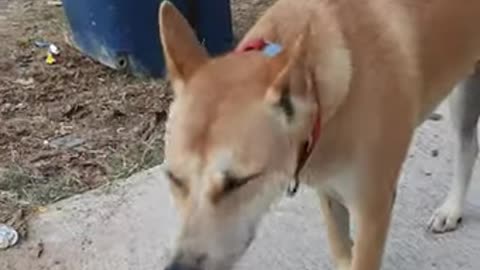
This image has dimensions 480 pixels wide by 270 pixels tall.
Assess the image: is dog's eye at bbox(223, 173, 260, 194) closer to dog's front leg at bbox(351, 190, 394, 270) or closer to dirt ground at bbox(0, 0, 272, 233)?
dog's front leg at bbox(351, 190, 394, 270)

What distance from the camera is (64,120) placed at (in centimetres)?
484

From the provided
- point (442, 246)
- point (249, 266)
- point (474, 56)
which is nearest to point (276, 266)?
point (249, 266)

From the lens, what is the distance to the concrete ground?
12.2ft

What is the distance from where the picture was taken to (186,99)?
2.62m

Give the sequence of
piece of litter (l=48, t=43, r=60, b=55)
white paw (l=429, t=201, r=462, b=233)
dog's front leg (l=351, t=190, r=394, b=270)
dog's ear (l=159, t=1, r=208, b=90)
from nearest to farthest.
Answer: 1. dog's ear (l=159, t=1, r=208, b=90)
2. dog's front leg (l=351, t=190, r=394, b=270)
3. white paw (l=429, t=201, r=462, b=233)
4. piece of litter (l=48, t=43, r=60, b=55)

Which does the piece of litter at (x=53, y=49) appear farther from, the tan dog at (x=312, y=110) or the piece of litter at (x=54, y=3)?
the tan dog at (x=312, y=110)

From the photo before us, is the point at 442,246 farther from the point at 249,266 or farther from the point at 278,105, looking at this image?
the point at 278,105

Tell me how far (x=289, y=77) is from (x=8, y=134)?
2.44 metres

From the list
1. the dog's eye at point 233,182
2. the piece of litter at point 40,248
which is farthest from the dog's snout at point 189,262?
the piece of litter at point 40,248

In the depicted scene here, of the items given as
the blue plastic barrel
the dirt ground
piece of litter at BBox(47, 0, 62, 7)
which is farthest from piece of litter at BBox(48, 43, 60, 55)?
piece of litter at BBox(47, 0, 62, 7)

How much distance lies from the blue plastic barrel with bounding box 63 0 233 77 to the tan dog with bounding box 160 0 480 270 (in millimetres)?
1871

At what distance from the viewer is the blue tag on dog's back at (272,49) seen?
8.95 ft

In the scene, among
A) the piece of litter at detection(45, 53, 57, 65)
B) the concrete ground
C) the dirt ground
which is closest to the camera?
the concrete ground

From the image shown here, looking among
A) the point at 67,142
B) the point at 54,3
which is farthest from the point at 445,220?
the point at 54,3
